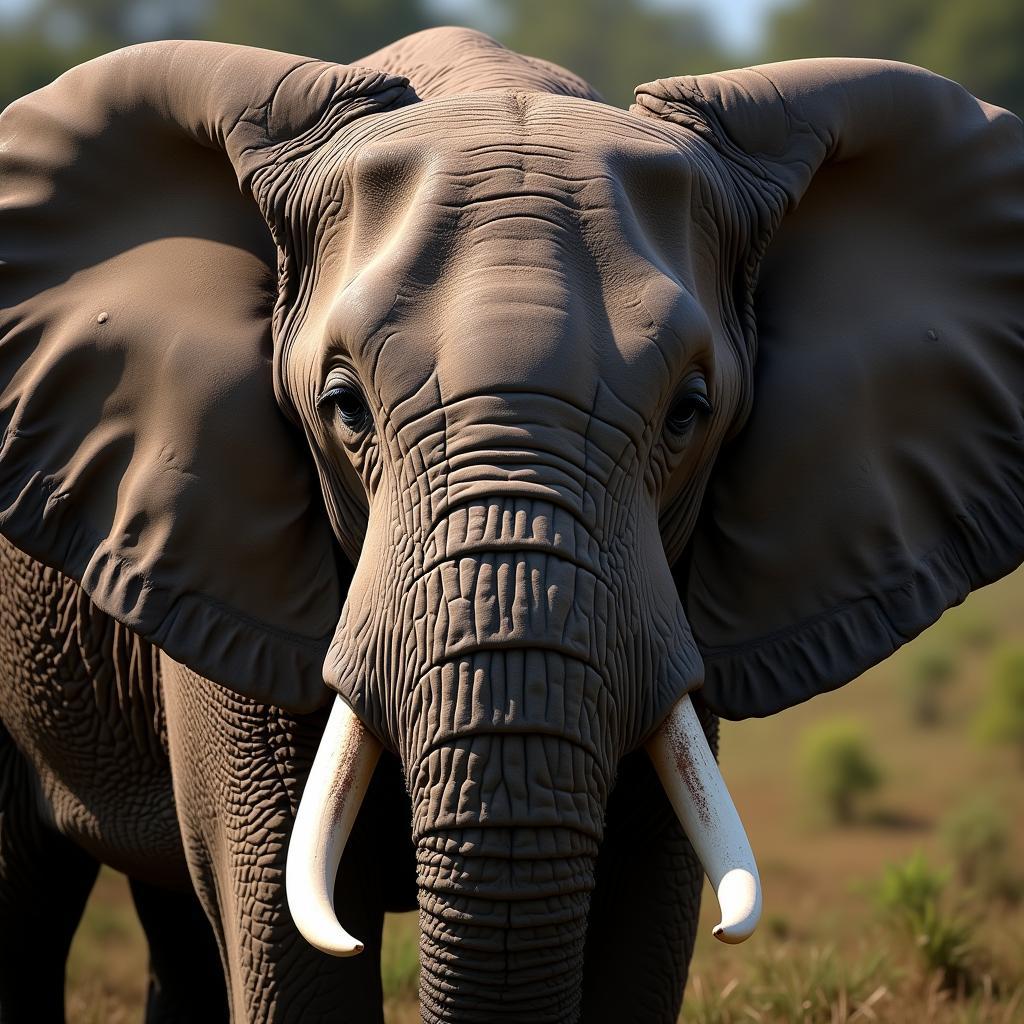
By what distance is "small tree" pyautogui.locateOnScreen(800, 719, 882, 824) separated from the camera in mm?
10453

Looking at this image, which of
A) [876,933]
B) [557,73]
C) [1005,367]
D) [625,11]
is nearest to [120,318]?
[557,73]

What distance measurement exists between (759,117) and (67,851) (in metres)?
2.31

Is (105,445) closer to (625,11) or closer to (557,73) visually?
(557,73)

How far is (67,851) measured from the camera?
4227mm

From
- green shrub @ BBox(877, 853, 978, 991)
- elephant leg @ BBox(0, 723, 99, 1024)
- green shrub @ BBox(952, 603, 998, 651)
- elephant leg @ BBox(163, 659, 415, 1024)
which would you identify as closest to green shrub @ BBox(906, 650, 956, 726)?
green shrub @ BBox(952, 603, 998, 651)

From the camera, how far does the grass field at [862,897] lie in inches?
176

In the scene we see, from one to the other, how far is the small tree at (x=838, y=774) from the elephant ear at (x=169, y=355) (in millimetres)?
7917

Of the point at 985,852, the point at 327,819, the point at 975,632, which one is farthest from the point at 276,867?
the point at 975,632

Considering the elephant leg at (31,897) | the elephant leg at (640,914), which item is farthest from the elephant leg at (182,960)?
the elephant leg at (640,914)

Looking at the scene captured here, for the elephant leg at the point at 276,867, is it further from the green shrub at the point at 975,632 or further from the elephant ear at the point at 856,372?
the green shrub at the point at 975,632

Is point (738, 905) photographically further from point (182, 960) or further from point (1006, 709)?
point (1006, 709)

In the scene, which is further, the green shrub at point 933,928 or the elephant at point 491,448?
the green shrub at point 933,928

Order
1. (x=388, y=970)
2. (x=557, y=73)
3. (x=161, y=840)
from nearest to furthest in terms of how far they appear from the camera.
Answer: (x=557, y=73) < (x=161, y=840) < (x=388, y=970)

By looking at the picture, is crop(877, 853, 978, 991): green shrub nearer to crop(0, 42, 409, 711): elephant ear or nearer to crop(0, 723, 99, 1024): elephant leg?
crop(0, 723, 99, 1024): elephant leg
